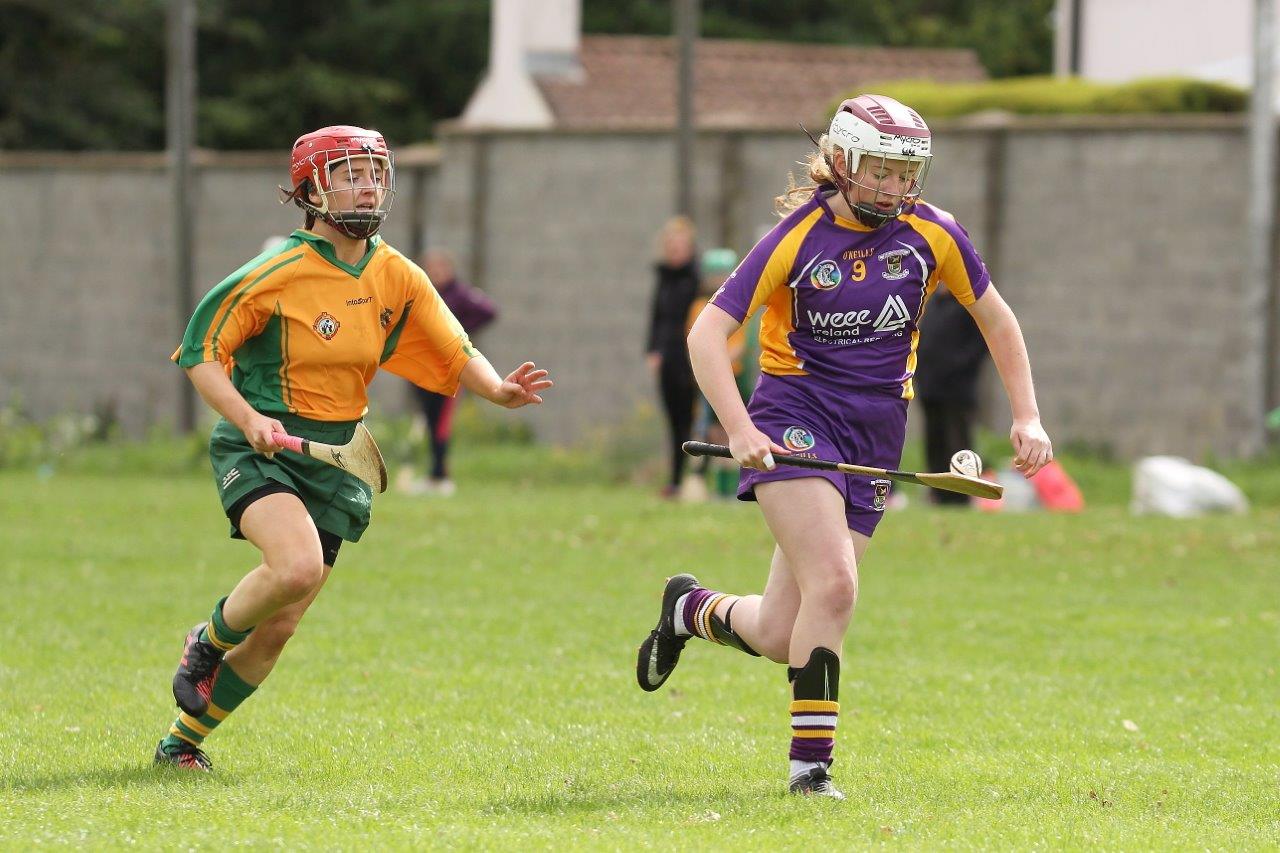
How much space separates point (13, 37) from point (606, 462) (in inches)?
826

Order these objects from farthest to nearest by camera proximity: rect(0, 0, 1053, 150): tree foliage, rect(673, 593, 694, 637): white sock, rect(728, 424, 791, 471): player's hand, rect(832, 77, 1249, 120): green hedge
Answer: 1. rect(0, 0, 1053, 150): tree foliage
2. rect(832, 77, 1249, 120): green hedge
3. rect(673, 593, 694, 637): white sock
4. rect(728, 424, 791, 471): player's hand

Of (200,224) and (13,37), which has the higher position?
(13,37)

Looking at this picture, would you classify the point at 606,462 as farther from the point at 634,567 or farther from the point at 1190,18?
the point at 1190,18

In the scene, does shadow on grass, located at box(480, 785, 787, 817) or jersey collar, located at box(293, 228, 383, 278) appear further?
jersey collar, located at box(293, 228, 383, 278)

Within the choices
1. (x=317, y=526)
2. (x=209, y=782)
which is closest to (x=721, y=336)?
(x=317, y=526)

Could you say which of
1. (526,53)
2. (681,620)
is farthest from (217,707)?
(526,53)

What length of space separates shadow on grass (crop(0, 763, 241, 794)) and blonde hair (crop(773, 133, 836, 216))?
8.49ft

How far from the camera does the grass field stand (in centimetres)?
585

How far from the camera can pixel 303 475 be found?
6578mm

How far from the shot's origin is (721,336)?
249 inches

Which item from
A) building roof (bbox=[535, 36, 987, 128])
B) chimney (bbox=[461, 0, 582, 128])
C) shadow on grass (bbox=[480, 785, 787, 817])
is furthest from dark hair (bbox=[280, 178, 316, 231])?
chimney (bbox=[461, 0, 582, 128])

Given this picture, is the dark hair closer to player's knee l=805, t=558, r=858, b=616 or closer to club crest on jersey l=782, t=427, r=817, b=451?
club crest on jersey l=782, t=427, r=817, b=451

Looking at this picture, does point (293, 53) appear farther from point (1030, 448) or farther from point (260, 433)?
point (1030, 448)

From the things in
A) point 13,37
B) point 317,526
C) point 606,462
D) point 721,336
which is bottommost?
point 606,462
